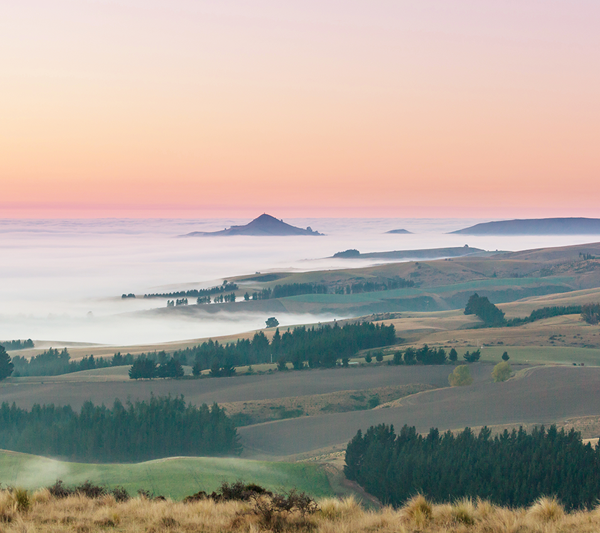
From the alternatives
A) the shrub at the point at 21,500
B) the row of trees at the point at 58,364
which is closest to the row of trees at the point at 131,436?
the row of trees at the point at 58,364

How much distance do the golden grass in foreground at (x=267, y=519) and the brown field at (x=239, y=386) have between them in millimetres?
76077

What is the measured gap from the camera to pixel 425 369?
4099 inches

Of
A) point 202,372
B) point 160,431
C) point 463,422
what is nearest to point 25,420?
point 160,431

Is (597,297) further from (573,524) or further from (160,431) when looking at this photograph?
(573,524)

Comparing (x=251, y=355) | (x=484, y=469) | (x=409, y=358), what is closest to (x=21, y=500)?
(x=484, y=469)

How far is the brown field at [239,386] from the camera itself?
9456 centimetres

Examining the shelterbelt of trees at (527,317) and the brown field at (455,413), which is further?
the shelterbelt of trees at (527,317)

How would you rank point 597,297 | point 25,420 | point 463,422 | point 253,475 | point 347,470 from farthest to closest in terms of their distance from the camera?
point 597,297, point 25,420, point 463,422, point 347,470, point 253,475

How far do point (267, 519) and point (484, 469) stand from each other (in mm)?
34195

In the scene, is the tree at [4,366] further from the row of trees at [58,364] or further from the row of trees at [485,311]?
the row of trees at [485,311]

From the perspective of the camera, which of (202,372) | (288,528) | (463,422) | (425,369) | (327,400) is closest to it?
(288,528)

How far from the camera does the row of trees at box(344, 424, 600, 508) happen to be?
42719mm

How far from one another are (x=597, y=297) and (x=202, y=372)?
437 ft

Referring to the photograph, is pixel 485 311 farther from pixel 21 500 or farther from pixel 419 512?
pixel 21 500
